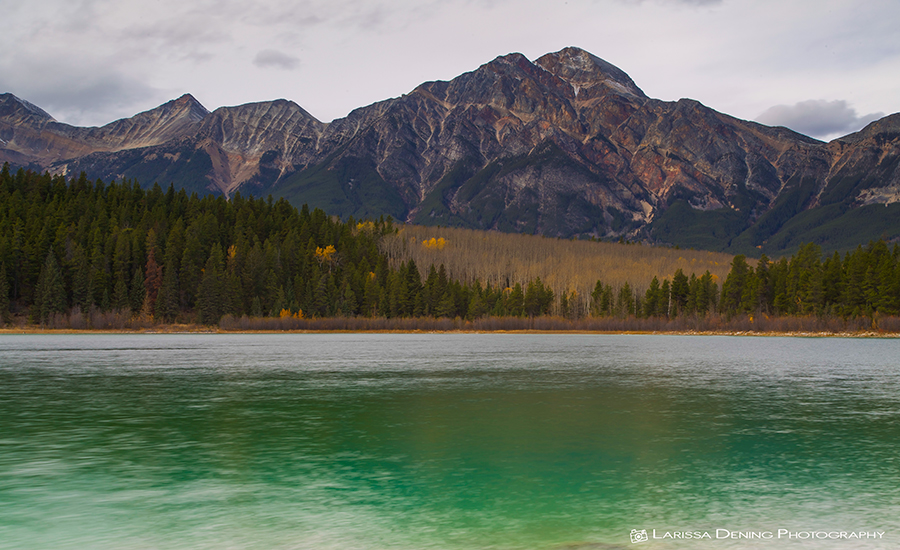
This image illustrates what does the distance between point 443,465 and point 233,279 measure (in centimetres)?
15340

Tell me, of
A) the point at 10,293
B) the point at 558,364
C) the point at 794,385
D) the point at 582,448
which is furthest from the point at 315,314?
the point at 582,448

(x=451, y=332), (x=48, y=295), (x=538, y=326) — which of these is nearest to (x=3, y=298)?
(x=48, y=295)

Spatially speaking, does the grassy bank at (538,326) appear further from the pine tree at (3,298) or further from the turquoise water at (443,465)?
the turquoise water at (443,465)

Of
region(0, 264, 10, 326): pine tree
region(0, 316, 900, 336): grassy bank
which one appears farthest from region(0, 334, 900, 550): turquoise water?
region(0, 264, 10, 326): pine tree

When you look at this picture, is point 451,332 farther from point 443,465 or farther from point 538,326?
point 443,465

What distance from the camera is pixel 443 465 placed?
2033 cm

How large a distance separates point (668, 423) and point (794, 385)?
67.5 ft

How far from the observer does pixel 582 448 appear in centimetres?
2280

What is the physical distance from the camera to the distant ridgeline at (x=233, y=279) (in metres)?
149

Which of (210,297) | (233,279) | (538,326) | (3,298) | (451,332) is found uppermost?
(233,279)

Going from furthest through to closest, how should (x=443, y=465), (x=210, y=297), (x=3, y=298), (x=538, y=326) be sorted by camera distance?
(x=538, y=326) < (x=210, y=297) < (x=3, y=298) < (x=443, y=465)

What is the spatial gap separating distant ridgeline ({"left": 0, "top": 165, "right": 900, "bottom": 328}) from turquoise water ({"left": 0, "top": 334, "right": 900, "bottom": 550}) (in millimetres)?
120900

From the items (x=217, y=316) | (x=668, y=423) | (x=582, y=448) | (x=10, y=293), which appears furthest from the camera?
(x=217, y=316)

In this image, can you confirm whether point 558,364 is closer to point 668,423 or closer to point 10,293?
point 668,423
